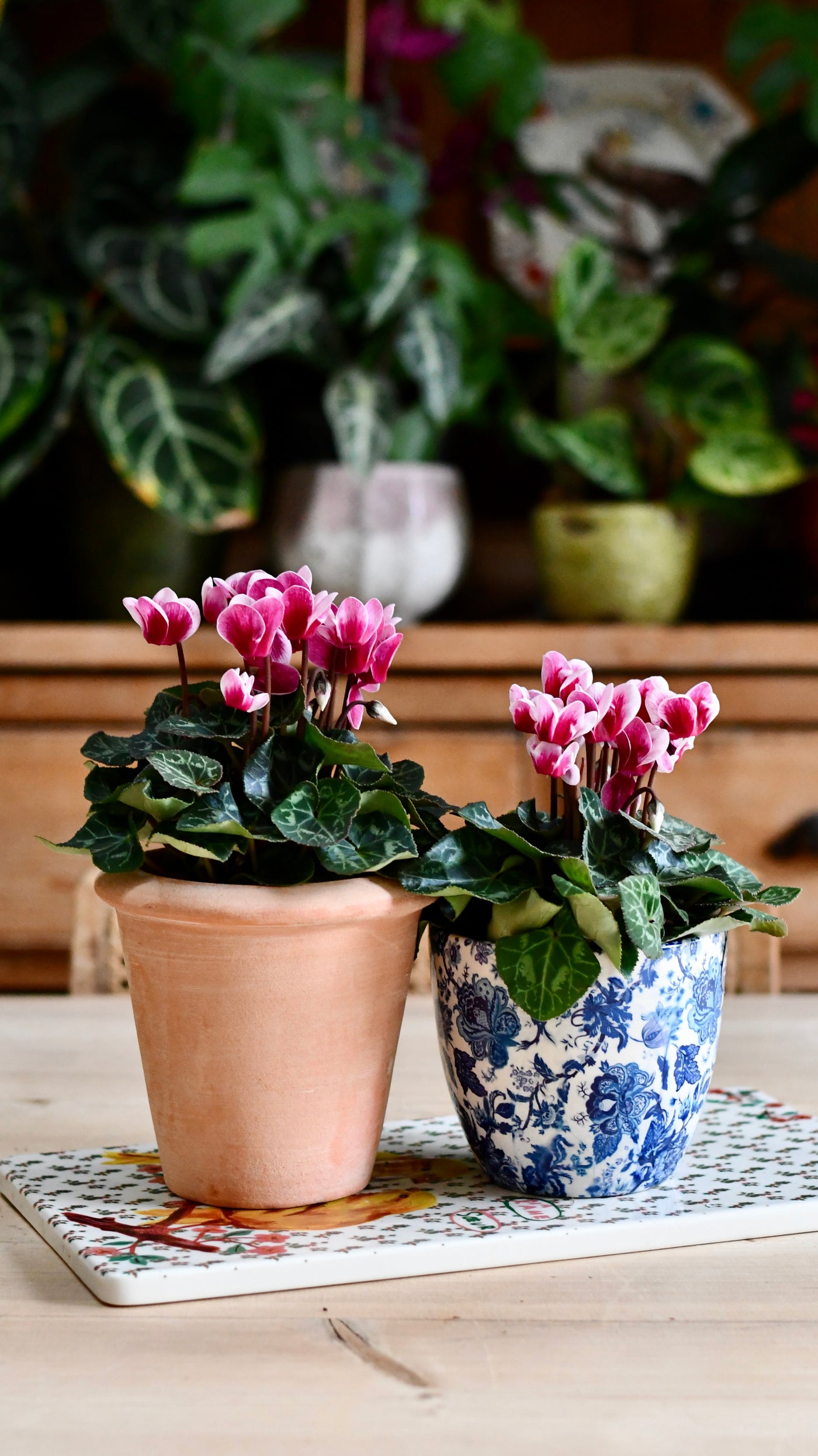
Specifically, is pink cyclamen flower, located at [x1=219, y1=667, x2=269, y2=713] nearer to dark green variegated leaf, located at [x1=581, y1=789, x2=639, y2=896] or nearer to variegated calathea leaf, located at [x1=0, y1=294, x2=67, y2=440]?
dark green variegated leaf, located at [x1=581, y1=789, x2=639, y2=896]

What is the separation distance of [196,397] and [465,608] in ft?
1.90

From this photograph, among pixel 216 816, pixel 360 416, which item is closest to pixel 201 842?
pixel 216 816

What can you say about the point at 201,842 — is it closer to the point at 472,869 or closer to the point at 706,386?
the point at 472,869

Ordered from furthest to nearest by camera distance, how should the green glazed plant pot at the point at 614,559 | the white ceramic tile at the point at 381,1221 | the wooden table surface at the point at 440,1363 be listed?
the green glazed plant pot at the point at 614,559, the white ceramic tile at the point at 381,1221, the wooden table surface at the point at 440,1363

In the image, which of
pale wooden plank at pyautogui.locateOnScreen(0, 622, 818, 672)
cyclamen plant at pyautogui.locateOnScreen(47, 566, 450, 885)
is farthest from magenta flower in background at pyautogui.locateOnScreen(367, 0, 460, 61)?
cyclamen plant at pyautogui.locateOnScreen(47, 566, 450, 885)

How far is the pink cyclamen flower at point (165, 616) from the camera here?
22.4 inches

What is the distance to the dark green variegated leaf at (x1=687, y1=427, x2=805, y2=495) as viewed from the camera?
76.4 inches

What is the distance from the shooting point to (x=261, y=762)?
58cm

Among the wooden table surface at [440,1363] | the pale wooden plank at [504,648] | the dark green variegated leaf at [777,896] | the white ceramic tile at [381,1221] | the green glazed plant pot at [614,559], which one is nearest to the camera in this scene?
the wooden table surface at [440,1363]

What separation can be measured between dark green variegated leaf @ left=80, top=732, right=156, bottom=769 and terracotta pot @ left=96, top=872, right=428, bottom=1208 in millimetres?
49

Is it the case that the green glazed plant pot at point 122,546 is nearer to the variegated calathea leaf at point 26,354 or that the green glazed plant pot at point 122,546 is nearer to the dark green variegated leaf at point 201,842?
the variegated calathea leaf at point 26,354

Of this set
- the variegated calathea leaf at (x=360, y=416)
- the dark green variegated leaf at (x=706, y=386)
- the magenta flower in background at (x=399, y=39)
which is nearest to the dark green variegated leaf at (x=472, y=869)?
the variegated calathea leaf at (x=360, y=416)

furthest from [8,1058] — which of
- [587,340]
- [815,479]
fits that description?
[815,479]

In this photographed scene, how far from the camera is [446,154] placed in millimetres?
2068
